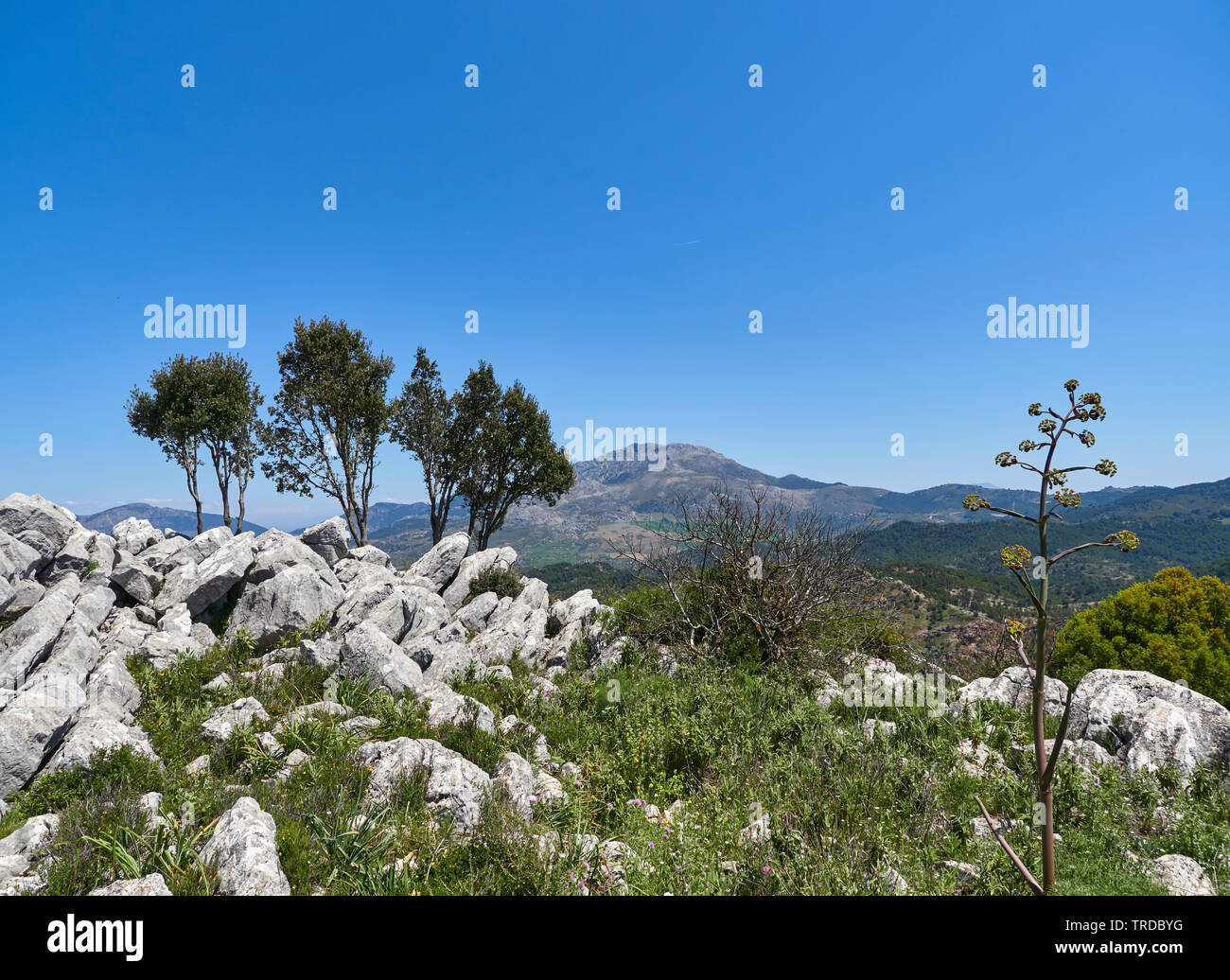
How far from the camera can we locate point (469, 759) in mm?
7852

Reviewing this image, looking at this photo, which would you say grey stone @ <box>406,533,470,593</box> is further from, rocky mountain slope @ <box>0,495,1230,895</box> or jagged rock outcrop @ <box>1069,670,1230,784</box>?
jagged rock outcrop @ <box>1069,670,1230,784</box>

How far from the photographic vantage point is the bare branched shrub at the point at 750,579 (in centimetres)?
1292

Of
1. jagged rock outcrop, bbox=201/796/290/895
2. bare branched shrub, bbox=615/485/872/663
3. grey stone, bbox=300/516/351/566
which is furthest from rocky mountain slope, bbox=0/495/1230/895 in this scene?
grey stone, bbox=300/516/351/566

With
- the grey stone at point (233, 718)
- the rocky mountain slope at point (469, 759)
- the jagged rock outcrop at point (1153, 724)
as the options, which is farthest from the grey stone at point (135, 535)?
the jagged rock outcrop at point (1153, 724)

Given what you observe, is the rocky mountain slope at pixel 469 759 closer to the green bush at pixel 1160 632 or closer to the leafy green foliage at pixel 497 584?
the leafy green foliage at pixel 497 584

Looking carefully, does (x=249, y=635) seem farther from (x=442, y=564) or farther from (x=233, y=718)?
(x=442, y=564)

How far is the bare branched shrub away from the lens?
12922 mm

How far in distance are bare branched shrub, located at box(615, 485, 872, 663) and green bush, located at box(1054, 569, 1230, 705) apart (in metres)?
6.92

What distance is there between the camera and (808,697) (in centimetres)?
986

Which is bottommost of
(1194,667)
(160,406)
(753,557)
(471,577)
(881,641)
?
(1194,667)
